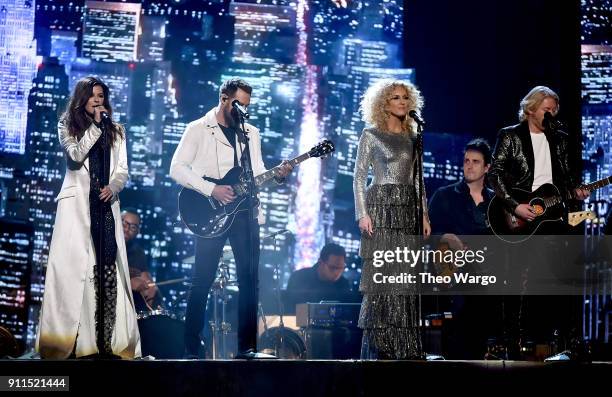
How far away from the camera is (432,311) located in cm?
776

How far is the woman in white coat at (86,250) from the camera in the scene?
5.65m

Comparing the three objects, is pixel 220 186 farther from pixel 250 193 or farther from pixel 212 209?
pixel 250 193

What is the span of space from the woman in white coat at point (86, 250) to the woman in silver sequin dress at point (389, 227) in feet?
5.13

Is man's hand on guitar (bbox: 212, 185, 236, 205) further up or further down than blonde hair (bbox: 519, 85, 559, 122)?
further down

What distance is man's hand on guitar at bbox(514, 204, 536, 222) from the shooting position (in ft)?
20.3

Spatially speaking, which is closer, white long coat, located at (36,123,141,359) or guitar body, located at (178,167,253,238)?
white long coat, located at (36,123,141,359)

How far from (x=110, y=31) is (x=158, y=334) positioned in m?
3.83

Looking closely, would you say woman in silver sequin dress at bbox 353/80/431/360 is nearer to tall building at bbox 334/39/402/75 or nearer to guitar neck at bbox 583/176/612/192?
guitar neck at bbox 583/176/612/192

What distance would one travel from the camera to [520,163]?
6324 millimetres

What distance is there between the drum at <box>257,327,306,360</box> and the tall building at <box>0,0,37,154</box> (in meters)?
3.39

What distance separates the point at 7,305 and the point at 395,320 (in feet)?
17.8

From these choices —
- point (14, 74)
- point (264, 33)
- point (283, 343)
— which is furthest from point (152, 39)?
point (283, 343)

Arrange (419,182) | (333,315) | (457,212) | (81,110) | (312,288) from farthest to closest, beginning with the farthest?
(312,288) < (333,315) < (457,212) < (81,110) < (419,182)

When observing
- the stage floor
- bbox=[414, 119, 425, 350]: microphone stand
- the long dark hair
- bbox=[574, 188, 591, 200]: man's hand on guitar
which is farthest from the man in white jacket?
bbox=[574, 188, 591, 200]: man's hand on guitar
